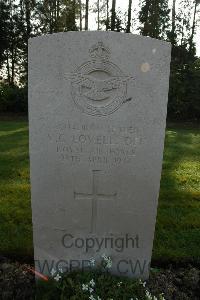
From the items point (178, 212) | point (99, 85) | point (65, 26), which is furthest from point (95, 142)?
point (65, 26)

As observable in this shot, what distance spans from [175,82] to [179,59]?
193 centimetres

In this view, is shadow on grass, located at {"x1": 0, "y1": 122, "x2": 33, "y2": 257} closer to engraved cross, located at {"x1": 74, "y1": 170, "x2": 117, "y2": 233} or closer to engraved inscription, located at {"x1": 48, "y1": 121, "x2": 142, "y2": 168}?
engraved cross, located at {"x1": 74, "y1": 170, "x2": 117, "y2": 233}

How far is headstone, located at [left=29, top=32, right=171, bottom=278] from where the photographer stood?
2600mm

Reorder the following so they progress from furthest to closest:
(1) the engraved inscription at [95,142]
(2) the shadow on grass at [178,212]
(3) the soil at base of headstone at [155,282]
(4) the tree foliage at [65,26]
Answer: (4) the tree foliage at [65,26] < (2) the shadow on grass at [178,212] < (3) the soil at base of headstone at [155,282] < (1) the engraved inscription at [95,142]

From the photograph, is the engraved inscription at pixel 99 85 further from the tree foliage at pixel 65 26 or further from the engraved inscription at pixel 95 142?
the tree foliage at pixel 65 26

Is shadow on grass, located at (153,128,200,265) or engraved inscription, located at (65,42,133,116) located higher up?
engraved inscription, located at (65,42,133,116)

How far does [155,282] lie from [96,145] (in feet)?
4.46

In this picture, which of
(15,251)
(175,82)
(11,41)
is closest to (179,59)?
(175,82)

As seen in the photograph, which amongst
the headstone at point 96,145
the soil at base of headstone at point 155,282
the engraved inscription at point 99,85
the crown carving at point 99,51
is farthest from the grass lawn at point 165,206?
the crown carving at point 99,51

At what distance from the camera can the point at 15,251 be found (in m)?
3.58

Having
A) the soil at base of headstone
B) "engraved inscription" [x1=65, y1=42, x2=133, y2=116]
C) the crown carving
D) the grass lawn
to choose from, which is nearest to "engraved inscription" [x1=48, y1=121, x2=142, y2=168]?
"engraved inscription" [x1=65, y1=42, x2=133, y2=116]

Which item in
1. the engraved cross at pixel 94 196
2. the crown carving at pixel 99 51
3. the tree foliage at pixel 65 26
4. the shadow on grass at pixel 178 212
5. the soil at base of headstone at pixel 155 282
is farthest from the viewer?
the tree foliage at pixel 65 26

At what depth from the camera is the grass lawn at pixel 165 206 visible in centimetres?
368

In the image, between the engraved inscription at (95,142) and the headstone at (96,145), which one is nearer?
the headstone at (96,145)
